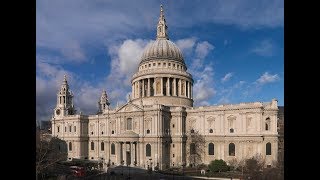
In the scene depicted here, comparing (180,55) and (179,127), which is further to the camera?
(180,55)

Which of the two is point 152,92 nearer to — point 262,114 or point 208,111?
point 208,111

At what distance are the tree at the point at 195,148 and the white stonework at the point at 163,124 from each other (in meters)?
0.82

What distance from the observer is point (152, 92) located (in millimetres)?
71000

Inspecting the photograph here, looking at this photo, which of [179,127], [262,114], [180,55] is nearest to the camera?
[262,114]

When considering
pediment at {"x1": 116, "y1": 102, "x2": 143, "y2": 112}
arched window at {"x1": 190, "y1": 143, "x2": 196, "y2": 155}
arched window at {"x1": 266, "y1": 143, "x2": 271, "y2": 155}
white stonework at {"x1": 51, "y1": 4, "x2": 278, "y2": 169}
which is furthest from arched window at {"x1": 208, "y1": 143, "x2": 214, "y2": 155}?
pediment at {"x1": 116, "y1": 102, "x2": 143, "y2": 112}

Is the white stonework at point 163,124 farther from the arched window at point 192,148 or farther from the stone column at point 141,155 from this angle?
the arched window at point 192,148

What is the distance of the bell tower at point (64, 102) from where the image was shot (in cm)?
8138

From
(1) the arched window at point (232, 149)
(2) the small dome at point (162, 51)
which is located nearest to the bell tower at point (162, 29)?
(2) the small dome at point (162, 51)

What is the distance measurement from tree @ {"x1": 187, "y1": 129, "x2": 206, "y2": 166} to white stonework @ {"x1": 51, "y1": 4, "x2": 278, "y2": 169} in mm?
821

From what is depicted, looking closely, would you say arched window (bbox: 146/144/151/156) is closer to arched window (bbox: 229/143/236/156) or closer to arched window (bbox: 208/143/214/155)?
arched window (bbox: 208/143/214/155)

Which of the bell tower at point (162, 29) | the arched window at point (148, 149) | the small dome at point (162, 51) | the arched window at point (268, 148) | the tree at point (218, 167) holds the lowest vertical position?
the tree at point (218, 167)

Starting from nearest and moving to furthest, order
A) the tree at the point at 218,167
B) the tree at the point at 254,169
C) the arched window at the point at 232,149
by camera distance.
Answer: the tree at the point at 254,169, the tree at the point at 218,167, the arched window at the point at 232,149
